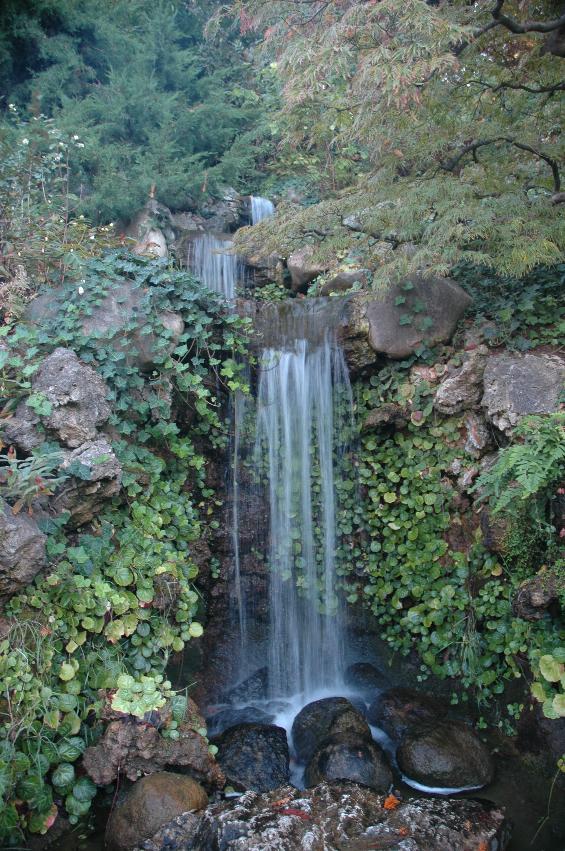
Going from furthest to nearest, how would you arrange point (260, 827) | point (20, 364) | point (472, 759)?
1. point (20, 364)
2. point (472, 759)
3. point (260, 827)

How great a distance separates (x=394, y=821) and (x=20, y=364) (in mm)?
3832

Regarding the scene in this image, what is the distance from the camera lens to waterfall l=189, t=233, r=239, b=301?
7.94 metres

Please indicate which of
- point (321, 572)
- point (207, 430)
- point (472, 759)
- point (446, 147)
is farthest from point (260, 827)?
point (446, 147)

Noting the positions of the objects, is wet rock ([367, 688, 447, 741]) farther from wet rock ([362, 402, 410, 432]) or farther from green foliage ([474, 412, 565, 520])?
wet rock ([362, 402, 410, 432])

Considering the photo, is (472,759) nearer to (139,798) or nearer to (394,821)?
(394,821)

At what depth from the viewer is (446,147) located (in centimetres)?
480

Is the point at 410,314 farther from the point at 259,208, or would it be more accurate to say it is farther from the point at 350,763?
the point at 259,208

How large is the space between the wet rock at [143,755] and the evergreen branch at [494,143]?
486 centimetres

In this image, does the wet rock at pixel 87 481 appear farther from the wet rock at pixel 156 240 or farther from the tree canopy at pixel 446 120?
the wet rock at pixel 156 240

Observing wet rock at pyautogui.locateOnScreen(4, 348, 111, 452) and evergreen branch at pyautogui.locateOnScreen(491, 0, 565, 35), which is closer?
evergreen branch at pyautogui.locateOnScreen(491, 0, 565, 35)

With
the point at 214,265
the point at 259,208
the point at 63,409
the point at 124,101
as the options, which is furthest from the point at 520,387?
the point at 124,101

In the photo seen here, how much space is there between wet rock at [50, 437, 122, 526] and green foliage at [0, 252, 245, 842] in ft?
Result: 0.28

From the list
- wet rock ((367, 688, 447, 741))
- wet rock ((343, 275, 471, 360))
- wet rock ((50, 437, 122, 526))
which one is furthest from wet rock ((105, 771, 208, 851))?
wet rock ((343, 275, 471, 360))

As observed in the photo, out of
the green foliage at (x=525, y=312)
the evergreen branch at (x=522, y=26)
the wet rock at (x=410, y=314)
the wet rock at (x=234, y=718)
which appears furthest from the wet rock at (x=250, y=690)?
the evergreen branch at (x=522, y=26)
